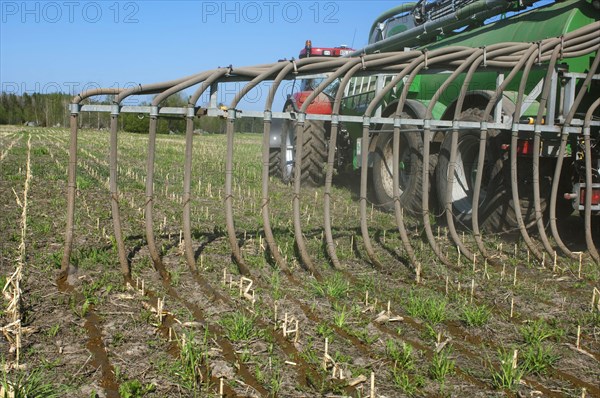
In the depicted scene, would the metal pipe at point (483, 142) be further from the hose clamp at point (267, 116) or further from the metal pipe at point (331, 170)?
the hose clamp at point (267, 116)

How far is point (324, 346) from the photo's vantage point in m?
2.93

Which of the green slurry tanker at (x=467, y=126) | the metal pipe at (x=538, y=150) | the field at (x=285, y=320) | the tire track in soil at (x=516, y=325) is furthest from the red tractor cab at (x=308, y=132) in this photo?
the tire track in soil at (x=516, y=325)

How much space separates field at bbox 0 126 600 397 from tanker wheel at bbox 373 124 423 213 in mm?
831

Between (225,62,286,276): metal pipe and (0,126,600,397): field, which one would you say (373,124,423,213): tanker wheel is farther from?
(225,62,286,276): metal pipe

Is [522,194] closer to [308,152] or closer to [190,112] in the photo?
[190,112]

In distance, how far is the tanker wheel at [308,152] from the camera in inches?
331

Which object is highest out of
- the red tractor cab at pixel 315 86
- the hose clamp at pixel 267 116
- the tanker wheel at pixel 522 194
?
the red tractor cab at pixel 315 86

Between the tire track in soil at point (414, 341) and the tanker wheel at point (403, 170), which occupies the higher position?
the tanker wheel at point (403, 170)

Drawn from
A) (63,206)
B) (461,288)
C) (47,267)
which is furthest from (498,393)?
(63,206)

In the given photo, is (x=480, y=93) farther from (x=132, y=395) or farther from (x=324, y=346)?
(x=132, y=395)

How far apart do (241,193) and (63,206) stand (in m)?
2.59

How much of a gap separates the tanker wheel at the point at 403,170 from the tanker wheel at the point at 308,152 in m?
1.22

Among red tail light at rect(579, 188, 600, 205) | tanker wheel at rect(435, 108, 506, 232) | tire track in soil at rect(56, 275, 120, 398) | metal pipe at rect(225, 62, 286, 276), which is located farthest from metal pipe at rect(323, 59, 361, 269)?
red tail light at rect(579, 188, 600, 205)

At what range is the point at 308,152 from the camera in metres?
8.42
